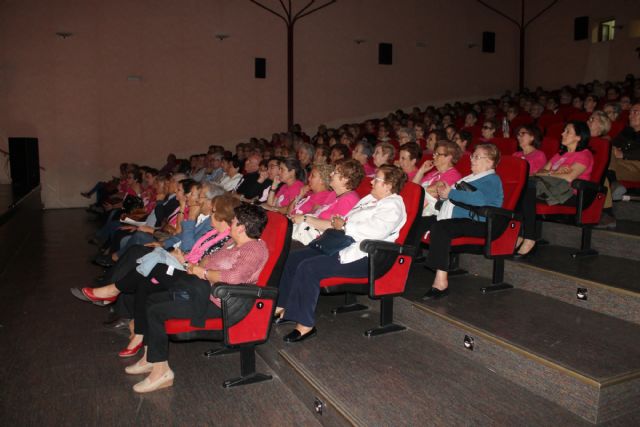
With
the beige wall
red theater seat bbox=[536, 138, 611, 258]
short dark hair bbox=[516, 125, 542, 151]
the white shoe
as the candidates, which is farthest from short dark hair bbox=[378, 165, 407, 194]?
the beige wall

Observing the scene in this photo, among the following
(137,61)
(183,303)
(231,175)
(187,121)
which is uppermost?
(137,61)

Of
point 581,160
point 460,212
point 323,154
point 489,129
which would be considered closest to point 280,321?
point 460,212

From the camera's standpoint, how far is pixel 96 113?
977 cm

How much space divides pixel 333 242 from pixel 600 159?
1916mm

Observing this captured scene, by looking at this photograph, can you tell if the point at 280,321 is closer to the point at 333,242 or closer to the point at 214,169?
the point at 333,242

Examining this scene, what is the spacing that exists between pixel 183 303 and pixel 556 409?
1.52 meters

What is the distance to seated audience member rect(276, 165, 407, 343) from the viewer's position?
280 centimetres

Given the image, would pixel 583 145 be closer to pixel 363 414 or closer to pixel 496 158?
pixel 496 158

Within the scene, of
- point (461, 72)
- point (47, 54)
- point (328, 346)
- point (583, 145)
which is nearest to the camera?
point (328, 346)

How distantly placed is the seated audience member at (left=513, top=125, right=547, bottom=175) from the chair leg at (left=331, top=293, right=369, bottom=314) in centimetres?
159

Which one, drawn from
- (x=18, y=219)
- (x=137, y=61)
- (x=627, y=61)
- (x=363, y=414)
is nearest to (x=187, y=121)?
(x=137, y=61)

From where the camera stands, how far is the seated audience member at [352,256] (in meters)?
2.80

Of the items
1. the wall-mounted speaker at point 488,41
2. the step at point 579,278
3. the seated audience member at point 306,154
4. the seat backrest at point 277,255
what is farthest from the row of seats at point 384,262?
the wall-mounted speaker at point 488,41

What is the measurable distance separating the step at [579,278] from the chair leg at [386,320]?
0.76 m
